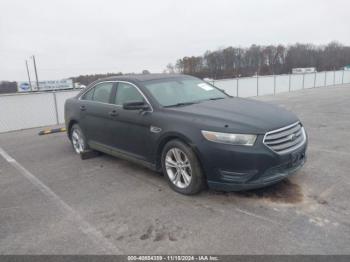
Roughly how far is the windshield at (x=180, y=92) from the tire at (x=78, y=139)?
2.09 meters

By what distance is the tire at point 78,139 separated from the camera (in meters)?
5.84

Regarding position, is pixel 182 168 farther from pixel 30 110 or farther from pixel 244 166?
pixel 30 110

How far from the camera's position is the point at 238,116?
3580mm

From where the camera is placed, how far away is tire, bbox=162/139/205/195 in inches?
142

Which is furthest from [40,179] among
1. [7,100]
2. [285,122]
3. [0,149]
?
[7,100]

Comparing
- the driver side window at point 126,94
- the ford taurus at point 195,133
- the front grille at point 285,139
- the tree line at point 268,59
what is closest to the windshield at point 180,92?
the ford taurus at point 195,133

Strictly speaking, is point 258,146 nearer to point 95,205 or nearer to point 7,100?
point 95,205

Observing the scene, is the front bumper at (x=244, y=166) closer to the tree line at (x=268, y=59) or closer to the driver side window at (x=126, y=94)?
the driver side window at (x=126, y=94)

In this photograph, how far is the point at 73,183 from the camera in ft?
15.0

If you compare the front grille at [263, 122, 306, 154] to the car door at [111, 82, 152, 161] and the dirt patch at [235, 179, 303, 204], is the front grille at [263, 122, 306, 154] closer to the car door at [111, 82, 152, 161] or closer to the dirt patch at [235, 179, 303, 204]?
the dirt patch at [235, 179, 303, 204]

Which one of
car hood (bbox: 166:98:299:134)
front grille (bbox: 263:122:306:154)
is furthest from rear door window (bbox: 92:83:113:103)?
front grille (bbox: 263:122:306:154)

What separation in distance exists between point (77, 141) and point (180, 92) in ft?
8.91

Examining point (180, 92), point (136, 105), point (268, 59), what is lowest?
point (136, 105)

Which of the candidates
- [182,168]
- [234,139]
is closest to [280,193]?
[234,139]
